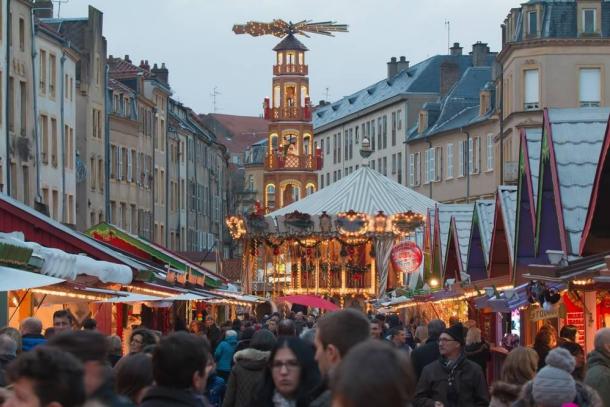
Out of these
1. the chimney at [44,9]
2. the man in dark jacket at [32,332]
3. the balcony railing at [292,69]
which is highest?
the chimney at [44,9]

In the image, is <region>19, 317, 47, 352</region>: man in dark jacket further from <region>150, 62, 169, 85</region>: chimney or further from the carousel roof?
<region>150, 62, 169, 85</region>: chimney

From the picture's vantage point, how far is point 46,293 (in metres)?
21.3

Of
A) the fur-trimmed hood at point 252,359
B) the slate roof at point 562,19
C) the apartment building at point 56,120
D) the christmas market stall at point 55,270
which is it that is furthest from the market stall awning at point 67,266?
the slate roof at point 562,19

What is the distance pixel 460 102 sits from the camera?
89688 millimetres

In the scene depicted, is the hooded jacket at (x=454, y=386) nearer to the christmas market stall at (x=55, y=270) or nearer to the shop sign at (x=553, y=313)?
the christmas market stall at (x=55, y=270)

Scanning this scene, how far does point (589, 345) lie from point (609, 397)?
932 cm

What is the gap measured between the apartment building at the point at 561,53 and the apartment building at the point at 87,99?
15.4m

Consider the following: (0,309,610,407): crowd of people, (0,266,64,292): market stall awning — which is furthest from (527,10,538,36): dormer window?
(0,266,64,292): market stall awning

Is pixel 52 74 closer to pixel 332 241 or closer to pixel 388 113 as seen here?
pixel 332 241

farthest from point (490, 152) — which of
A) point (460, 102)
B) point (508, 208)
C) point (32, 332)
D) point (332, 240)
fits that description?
point (32, 332)

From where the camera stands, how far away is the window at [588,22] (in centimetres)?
6600

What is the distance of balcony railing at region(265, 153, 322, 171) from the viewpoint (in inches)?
3036

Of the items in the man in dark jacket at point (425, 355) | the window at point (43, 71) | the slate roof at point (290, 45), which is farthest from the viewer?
the slate roof at point (290, 45)

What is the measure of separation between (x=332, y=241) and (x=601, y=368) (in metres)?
44.1
